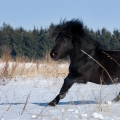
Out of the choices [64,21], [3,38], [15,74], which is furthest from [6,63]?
[3,38]

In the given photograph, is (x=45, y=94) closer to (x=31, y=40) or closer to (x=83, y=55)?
(x=83, y=55)

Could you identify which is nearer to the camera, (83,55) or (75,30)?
(83,55)

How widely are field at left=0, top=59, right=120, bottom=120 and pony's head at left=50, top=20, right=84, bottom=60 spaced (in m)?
0.81

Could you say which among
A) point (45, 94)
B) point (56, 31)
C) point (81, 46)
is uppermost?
point (56, 31)

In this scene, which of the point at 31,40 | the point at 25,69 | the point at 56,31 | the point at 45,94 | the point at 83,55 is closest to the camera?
the point at 83,55

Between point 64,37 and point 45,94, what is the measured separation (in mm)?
2027

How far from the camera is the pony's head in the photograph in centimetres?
613

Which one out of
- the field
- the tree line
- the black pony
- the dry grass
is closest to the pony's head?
the black pony

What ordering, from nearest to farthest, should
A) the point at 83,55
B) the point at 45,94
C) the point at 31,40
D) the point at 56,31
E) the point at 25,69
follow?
the point at 83,55, the point at 56,31, the point at 45,94, the point at 25,69, the point at 31,40

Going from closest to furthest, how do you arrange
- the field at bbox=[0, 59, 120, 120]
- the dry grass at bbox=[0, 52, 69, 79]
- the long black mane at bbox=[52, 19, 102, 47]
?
the field at bbox=[0, 59, 120, 120]
the long black mane at bbox=[52, 19, 102, 47]
the dry grass at bbox=[0, 52, 69, 79]

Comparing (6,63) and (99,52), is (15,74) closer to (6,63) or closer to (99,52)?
(6,63)

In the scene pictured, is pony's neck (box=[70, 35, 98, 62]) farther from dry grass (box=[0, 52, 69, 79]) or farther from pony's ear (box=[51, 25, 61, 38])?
dry grass (box=[0, 52, 69, 79])

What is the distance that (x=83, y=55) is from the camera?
244 inches

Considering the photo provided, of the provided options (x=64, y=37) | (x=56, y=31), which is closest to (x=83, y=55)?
(x=64, y=37)
